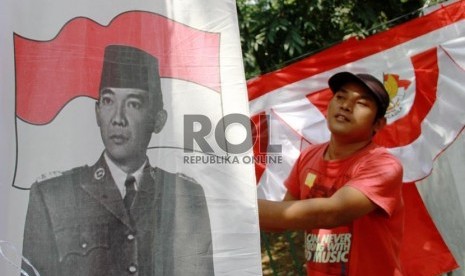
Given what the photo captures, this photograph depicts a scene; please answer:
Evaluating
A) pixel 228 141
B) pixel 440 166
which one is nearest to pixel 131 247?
pixel 228 141

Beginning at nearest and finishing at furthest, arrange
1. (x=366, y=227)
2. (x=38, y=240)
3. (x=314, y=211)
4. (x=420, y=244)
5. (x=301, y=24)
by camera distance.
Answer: (x=38, y=240) → (x=314, y=211) → (x=366, y=227) → (x=420, y=244) → (x=301, y=24)

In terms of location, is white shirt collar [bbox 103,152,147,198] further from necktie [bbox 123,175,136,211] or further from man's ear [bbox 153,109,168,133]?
man's ear [bbox 153,109,168,133]

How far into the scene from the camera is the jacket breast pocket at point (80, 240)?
1.35m

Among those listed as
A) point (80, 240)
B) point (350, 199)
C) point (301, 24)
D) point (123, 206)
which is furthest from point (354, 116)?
point (301, 24)

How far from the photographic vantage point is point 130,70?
1.42 meters

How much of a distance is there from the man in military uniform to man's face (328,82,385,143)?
84 cm

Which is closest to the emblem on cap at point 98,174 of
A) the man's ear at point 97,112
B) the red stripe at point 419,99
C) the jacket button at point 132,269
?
the man's ear at point 97,112

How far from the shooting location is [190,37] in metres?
1.46

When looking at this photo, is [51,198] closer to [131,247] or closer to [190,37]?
[131,247]

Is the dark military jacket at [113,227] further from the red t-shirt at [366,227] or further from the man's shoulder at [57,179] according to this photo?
the red t-shirt at [366,227]

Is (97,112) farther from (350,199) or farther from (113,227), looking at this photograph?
(350,199)

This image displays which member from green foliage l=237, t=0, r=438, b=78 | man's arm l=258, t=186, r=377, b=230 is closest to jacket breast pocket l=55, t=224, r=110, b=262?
man's arm l=258, t=186, r=377, b=230

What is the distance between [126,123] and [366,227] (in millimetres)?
985

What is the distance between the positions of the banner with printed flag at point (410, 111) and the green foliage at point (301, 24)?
0.66 meters
